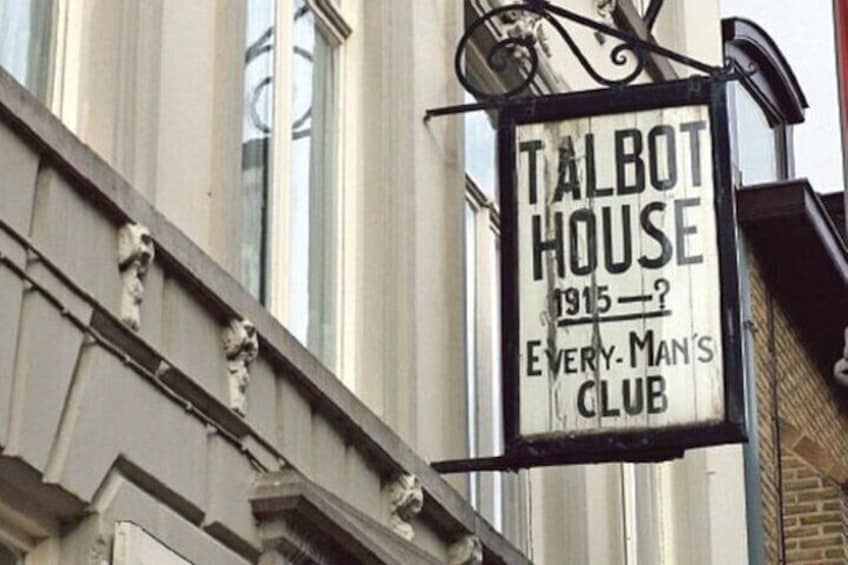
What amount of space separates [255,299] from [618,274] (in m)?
2.66

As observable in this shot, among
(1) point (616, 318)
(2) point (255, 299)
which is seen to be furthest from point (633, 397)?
(2) point (255, 299)

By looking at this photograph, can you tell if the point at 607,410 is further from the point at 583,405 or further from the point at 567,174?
the point at 567,174

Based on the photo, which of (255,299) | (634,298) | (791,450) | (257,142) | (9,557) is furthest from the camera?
(791,450)

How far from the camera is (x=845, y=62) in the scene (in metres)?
10.7

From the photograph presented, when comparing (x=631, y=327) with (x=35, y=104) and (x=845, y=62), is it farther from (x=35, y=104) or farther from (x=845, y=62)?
(x=35, y=104)

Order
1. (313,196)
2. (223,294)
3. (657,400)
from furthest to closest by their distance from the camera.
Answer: (657,400) → (313,196) → (223,294)

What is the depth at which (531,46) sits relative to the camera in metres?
12.1

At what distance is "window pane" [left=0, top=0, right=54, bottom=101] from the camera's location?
8.21m

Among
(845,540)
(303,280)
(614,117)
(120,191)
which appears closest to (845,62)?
(614,117)

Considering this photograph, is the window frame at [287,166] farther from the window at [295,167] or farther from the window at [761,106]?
the window at [761,106]

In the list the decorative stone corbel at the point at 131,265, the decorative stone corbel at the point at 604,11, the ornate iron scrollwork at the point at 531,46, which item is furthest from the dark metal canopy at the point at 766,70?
the decorative stone corbel at the point at 131,265

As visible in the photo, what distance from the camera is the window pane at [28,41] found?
323 inches

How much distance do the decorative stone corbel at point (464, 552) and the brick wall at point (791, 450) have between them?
7592 millimetres

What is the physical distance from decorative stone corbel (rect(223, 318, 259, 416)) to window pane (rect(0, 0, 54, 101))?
3.70 feet
